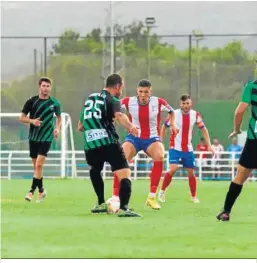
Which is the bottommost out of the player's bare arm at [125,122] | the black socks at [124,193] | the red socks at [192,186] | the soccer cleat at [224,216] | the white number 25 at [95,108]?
the red socks at [192,186]

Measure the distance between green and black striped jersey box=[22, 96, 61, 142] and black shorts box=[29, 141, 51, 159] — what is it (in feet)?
0.25

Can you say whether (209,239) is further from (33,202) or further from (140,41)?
(140,41)

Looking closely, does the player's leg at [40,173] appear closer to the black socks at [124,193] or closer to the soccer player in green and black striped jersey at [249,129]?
the black socks at [124,193]

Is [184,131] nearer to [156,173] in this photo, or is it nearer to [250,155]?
[156,173]

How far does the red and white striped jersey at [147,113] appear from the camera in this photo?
16641 millimetres

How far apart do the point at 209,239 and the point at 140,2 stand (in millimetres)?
44716

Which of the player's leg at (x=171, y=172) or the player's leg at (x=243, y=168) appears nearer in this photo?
the player's leg at (x=243, y=168)

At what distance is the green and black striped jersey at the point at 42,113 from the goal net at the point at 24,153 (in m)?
16.3

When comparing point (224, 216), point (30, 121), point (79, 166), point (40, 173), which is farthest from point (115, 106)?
point (79, 166)

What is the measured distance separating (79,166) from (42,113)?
2016 centimetres

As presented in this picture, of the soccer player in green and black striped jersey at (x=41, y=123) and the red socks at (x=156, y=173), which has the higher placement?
the soccer player in green and black striped jersey at (x=41, y=123)

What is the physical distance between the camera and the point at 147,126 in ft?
54.6

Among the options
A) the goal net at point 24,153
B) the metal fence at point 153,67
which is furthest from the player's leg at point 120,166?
the metal fence at point 153,67

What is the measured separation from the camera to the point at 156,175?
16625 millimetres
